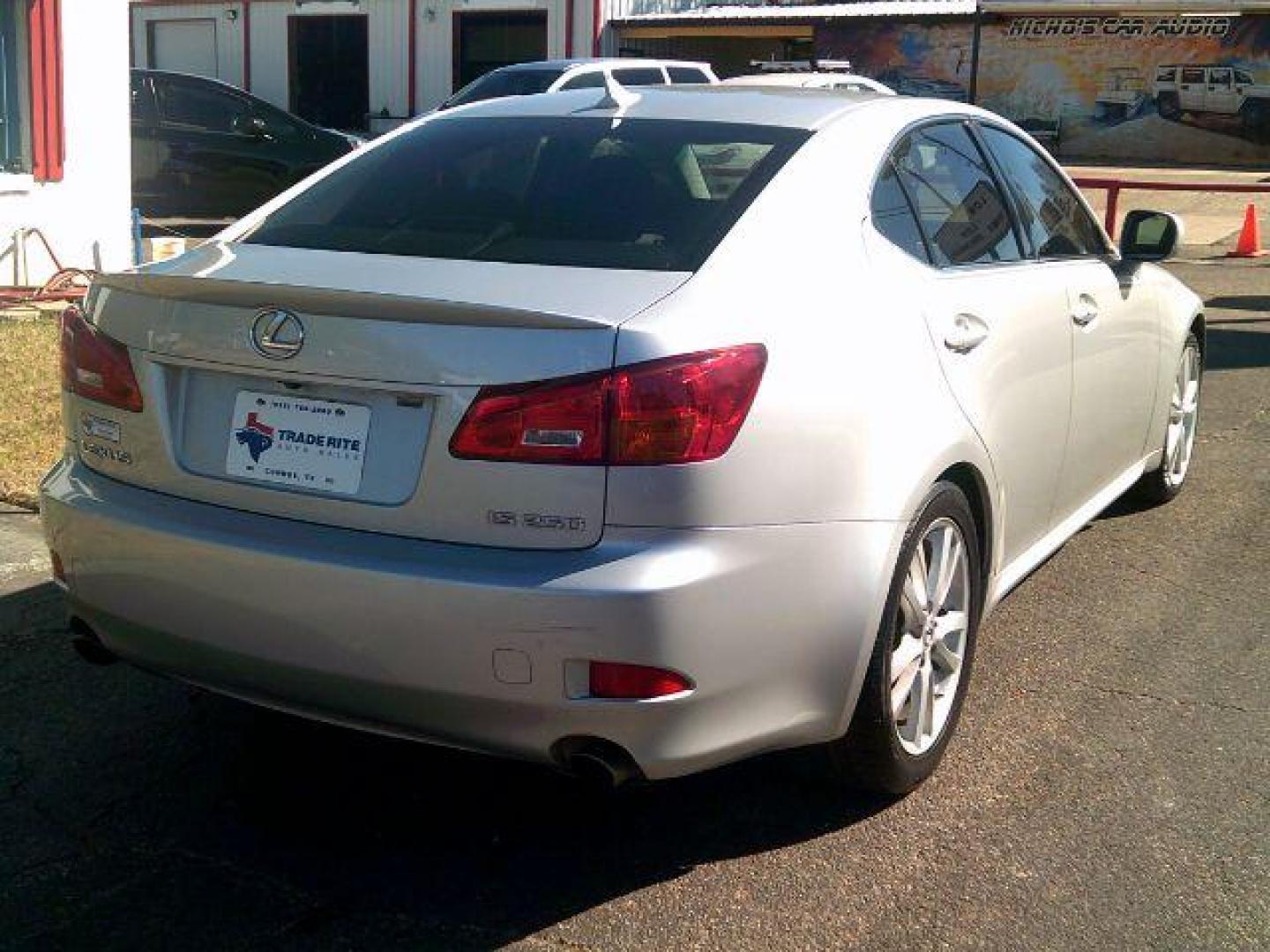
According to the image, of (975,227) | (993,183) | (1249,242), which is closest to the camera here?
(975,227)

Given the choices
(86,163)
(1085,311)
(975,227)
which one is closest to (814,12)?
(86,163)

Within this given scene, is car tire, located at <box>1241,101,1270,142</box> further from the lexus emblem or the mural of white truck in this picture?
the lexus emblem

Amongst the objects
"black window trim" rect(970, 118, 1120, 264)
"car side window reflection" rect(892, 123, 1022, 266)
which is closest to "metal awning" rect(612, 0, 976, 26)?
"black window trim" rect(970, 118, 1120, 264)

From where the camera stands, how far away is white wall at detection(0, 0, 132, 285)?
1033 centimetres

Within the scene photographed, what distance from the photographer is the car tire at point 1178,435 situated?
6168mm

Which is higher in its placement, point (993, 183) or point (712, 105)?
point (712, 105)

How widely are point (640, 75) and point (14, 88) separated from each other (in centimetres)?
784

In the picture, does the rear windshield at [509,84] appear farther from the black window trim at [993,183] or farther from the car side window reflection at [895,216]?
the car side window reflection at [895,216]

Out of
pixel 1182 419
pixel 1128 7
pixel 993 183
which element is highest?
pixel 1128 7

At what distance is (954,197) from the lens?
434 centimetres

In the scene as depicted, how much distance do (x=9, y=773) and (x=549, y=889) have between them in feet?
4.76

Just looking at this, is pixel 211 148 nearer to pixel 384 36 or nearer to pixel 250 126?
pixel 250 126

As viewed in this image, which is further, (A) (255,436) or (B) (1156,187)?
(B) (1156,187)

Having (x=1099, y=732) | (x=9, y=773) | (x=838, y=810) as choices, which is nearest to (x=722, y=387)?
(x=838, y=810)
